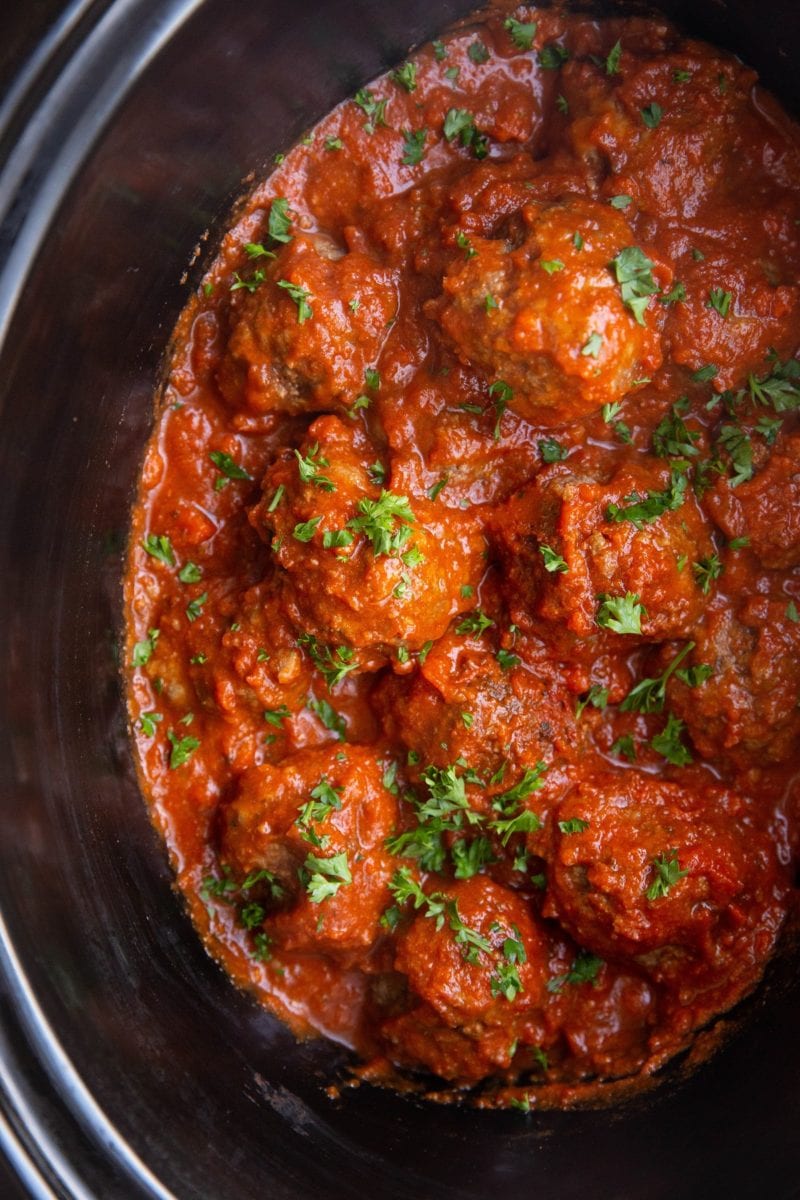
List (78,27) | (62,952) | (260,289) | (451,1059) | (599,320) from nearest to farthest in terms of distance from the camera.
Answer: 1. (78,27)
2. (599,320)
3. (62,952)
4. (260,289)
5. (451,1059)

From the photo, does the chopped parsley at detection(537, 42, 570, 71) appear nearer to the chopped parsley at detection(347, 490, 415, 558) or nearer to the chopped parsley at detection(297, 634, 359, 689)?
the chopped parsley at detection(347, 490, 415, 558)

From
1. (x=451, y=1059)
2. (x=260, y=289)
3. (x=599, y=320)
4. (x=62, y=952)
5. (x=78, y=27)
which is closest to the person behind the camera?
(x=78, y=27)

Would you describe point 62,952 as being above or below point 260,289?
below

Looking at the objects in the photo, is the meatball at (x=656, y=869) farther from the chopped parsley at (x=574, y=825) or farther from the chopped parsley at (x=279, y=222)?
the chopped parsley at (x=279, y=222)

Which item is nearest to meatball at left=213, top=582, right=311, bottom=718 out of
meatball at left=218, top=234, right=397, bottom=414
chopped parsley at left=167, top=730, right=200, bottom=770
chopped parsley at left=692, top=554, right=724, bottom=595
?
chopped parsley at left=167, top=730, right=200, bottom=770

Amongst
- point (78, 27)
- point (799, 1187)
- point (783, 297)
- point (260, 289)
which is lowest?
point (799, 1187)

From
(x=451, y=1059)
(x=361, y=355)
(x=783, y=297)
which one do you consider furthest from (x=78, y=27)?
(x=451, y=1059)

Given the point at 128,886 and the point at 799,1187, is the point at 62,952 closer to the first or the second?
the point at 128,886

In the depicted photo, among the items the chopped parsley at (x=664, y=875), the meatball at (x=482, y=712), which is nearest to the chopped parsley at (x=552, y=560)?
the meatball at (x=482, y=712)
